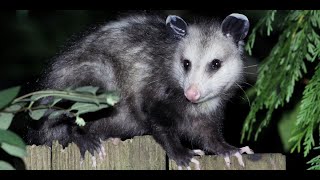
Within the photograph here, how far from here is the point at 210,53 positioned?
3.87 m

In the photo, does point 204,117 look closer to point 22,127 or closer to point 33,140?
point 33,140

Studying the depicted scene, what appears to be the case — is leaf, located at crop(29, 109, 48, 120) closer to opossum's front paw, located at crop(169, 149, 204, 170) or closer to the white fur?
opossum's front paw, located at crop(169, 149, 204, 170)

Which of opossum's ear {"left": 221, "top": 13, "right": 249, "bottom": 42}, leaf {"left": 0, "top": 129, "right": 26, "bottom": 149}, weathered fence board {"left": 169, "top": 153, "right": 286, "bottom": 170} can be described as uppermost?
opossum's ear {"left": 221, "top": 13, "right": 249, "bottom": 42}

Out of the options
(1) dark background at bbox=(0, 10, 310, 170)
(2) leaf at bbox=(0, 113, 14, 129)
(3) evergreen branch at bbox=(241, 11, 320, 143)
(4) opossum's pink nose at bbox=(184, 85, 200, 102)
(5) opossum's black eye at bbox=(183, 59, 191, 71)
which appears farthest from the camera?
(1) dark background at bbox=(0, 10, 310, 170)

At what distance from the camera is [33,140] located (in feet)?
12.3

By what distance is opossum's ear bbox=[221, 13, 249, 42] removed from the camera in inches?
149

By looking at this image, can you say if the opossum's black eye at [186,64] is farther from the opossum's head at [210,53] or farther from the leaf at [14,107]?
the leaf at [14,107]

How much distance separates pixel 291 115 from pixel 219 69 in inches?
22.4

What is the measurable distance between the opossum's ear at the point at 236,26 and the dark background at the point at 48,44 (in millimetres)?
748

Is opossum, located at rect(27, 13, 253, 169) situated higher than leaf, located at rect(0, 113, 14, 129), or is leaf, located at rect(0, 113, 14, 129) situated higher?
opossum, located at rect(27, 13, 253, 169)

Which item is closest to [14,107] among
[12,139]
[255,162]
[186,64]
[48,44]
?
[12,139]

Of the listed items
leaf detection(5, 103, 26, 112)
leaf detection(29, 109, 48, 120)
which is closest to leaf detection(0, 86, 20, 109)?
leaf detection(5, 103, 26, 112)
